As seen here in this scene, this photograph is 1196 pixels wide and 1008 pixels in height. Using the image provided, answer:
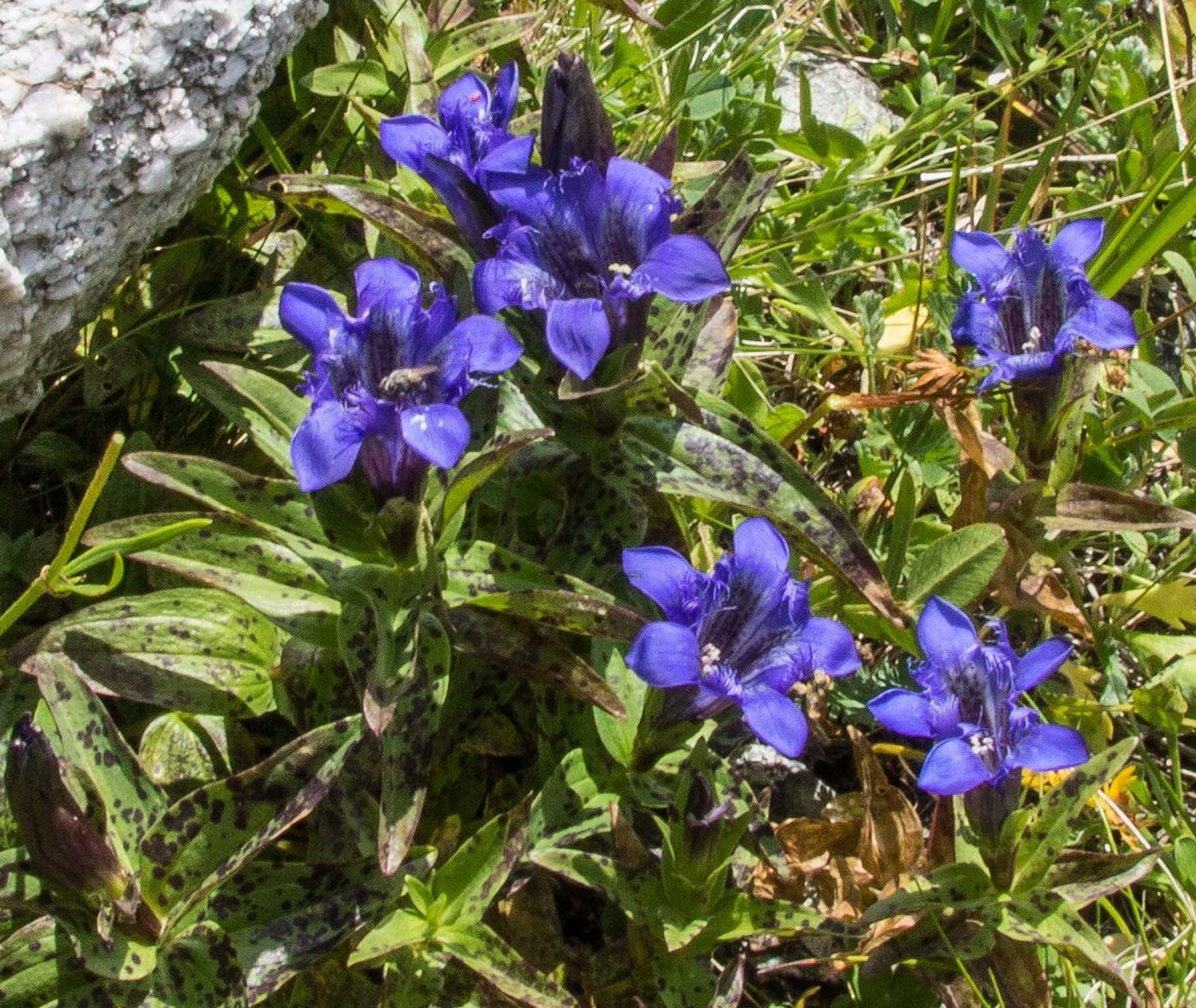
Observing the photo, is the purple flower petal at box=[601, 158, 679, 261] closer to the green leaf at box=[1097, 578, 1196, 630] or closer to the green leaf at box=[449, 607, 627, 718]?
the green leaf at box=[449, 607, 627, 718]

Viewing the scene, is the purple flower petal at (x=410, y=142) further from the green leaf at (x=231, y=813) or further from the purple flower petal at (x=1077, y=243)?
the purple flower petal at (x=1077, y=243)

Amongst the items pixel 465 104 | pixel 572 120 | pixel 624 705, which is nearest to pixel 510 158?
pixel 572 120

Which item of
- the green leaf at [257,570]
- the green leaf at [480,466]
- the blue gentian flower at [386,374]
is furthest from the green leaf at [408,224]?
the green leaf at [257,570]

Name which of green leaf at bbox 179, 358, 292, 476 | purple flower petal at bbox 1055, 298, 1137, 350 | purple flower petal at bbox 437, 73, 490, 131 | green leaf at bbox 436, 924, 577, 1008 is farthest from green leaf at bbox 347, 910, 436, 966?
purple flower petal at bbox 1055, 298, 1137, 350

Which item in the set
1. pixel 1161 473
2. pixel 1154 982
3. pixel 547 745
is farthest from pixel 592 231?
pixel 1161 473

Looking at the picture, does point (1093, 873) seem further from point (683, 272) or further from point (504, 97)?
point (504, 97)
